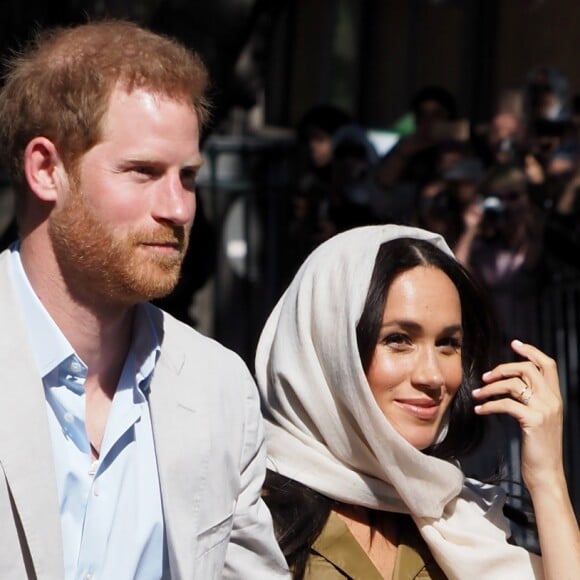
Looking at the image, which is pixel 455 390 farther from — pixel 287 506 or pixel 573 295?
pixel 573 295

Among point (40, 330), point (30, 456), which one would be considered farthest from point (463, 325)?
point (30, 456)

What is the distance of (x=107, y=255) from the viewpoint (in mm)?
2951

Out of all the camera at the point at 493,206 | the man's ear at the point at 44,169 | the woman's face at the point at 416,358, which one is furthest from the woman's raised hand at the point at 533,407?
the camera at the point at 493,206

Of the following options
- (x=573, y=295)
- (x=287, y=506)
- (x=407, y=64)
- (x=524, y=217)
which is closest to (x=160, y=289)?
(x=287, y=506)

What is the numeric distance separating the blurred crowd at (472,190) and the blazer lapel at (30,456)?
3.67m

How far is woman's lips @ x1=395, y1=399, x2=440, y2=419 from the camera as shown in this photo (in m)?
3.48

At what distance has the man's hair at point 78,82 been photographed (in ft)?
9.68

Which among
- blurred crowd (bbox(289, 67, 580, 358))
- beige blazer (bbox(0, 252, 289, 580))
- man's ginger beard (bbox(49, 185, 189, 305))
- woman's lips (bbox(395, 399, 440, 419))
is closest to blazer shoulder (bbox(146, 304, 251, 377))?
beige blazer (bbox(0, 252, 289, 580))

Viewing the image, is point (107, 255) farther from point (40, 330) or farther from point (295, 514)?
point (295, 514)

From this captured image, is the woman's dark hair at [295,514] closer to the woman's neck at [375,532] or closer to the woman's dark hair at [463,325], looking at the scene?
the woman's neck at [375,532]

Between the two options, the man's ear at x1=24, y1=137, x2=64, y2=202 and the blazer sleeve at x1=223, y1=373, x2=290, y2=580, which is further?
the blazer sleeve at x1=223, y1=373, x2=290, y2=580

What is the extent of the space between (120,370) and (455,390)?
2.96 ft

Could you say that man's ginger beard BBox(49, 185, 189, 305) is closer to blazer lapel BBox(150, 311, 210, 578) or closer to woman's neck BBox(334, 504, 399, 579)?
blazer lapel BBox(150, 311, 210, 578)

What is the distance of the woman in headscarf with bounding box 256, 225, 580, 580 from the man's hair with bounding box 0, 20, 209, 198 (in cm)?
69
